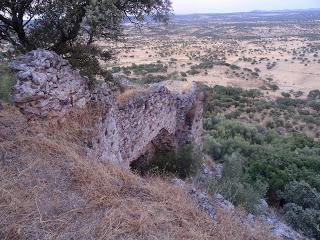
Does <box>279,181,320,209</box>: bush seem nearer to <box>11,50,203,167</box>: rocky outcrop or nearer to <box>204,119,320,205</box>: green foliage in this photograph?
<box>204,119,320,205</box>: green foliage

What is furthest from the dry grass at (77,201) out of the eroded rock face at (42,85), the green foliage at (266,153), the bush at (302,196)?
the green foliage at (266,153)

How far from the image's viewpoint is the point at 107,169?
21.1 ft

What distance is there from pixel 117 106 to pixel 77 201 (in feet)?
15.3

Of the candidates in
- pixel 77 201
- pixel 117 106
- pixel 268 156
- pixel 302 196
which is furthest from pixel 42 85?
pixel 268 156

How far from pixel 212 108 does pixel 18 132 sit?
85.8 feet

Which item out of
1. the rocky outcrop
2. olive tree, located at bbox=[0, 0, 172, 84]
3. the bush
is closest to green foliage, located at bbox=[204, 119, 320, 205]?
the bush

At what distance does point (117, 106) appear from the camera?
9.80m

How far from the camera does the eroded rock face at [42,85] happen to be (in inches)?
275

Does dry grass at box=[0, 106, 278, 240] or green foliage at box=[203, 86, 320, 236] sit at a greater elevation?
dry grass at box=[0, 106, 278, 240]

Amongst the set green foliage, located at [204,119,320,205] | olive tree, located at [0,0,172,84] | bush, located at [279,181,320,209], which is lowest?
green foliage, located at [204,119,320,205]

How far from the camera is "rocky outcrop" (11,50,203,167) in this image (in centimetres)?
710

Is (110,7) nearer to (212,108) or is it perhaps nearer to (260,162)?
(260,162)

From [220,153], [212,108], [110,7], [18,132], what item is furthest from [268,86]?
[18,132]

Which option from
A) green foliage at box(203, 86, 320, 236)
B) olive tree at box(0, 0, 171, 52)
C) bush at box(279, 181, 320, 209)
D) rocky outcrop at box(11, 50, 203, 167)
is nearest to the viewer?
rocky outcrop at box(11, 50, 203, 167)
